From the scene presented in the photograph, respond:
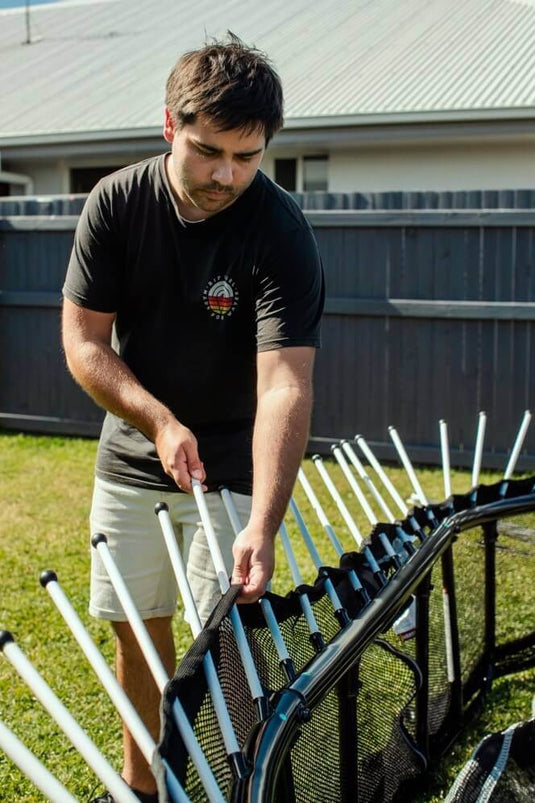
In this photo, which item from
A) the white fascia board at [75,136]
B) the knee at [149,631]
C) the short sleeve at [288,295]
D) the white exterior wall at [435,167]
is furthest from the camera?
the white fascia board at [75,136]

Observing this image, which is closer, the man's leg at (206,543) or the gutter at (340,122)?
the man's leg at (206,543)

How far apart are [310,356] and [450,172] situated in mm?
8774

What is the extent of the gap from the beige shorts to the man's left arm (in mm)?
411

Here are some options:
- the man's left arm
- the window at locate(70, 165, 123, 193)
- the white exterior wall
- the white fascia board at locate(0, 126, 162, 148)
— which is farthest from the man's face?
the window at locate(70, 165, 123, 193)

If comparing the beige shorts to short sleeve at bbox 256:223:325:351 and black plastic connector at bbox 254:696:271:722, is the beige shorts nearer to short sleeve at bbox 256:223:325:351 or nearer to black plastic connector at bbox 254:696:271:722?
short sleeve at bbox 256:223:325:351

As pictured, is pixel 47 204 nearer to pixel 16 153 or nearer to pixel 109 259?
pixel 16 153

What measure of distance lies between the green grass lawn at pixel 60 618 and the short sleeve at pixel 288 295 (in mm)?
1498

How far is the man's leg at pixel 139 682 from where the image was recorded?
2.78 meters

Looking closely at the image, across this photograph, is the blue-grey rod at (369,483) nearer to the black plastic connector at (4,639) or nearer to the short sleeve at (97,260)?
the short sleeve at (97,260)

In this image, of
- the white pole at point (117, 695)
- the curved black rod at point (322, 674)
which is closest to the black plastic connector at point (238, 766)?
the curved black rod at point (322, 674)

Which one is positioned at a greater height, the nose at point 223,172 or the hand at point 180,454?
the nose at point 223,172

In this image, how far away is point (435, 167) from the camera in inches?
425

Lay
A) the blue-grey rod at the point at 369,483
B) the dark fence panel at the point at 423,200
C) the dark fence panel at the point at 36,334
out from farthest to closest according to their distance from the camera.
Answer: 1. the dark fence panel at the point at 36,334
2. the dark fence panel at the point at 423,200
3. the blue-grey rod at the point at 369,483

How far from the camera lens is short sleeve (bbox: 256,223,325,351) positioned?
8.23ft
